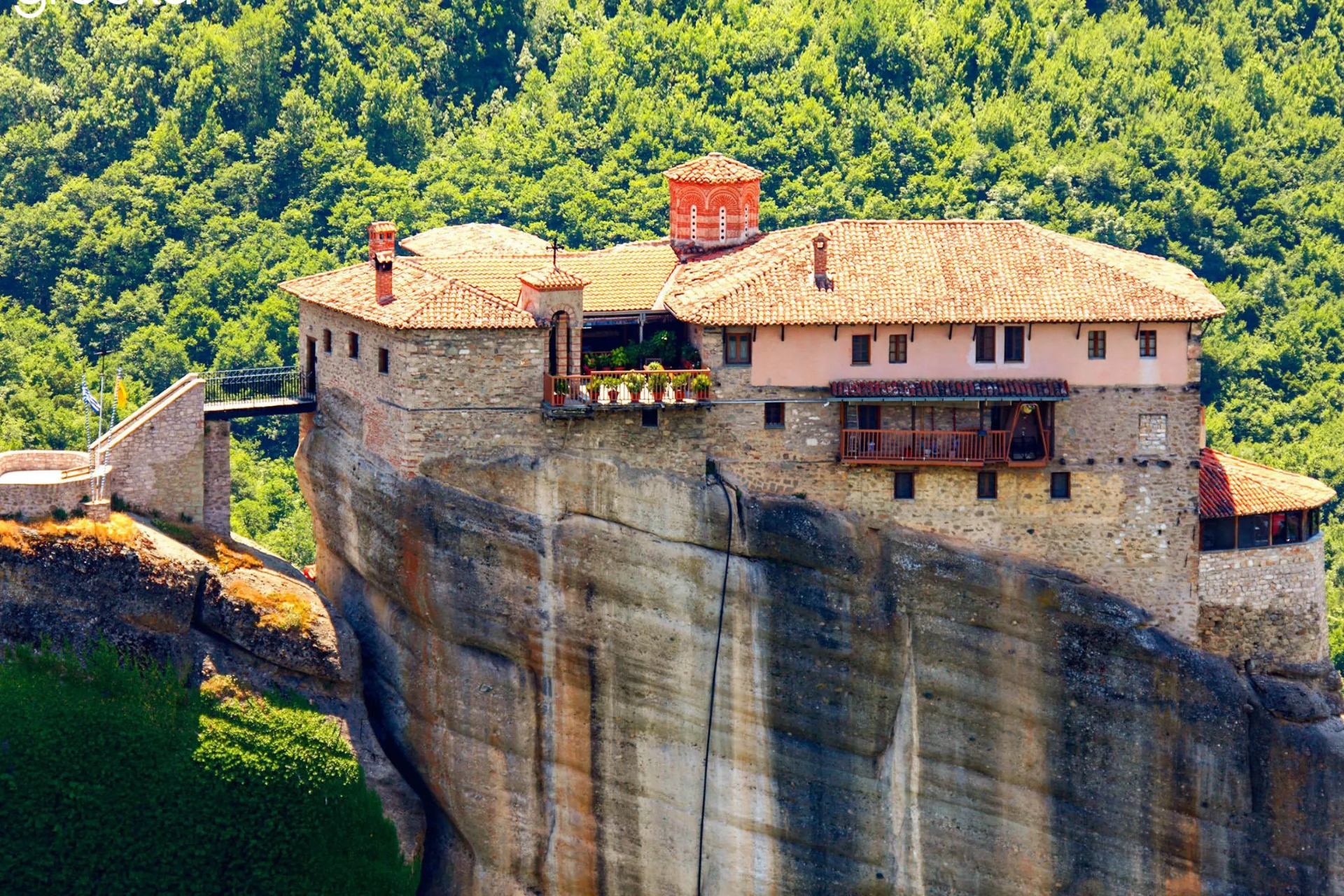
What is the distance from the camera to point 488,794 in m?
72.4

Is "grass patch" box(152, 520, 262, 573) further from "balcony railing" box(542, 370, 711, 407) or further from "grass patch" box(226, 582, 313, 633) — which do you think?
"balcony railing" box(542, 370, 711, 407)

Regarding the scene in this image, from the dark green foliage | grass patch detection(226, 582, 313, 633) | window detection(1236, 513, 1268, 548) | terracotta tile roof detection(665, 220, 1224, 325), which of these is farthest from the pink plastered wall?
the dark green foliage

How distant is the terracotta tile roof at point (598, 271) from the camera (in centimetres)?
7281

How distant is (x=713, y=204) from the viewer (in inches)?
2982

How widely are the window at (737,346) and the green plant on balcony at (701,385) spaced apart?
0.68m

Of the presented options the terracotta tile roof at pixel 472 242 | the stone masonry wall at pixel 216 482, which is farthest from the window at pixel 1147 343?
the stone masonry wall at pixel 216 482

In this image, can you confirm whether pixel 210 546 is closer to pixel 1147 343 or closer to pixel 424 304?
pixel 424 304

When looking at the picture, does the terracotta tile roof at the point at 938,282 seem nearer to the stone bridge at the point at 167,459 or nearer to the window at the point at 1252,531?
the window at the point at 1252,531

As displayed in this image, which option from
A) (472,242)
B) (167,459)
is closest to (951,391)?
(472,242)

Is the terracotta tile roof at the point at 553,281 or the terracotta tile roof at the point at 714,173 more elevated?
the terracotta tile roof at the point at 714,173

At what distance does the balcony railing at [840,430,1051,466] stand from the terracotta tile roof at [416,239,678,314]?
20.3 ft

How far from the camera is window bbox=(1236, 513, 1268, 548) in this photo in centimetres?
7194

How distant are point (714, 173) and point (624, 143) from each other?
44.7m

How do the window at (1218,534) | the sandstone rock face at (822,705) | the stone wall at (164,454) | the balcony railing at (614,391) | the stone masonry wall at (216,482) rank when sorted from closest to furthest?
1. the balcony railing at (614,391)
2. the sandstone rock face at (822,705)
3. the window at (1218,534)
4. the stone wall at (164,454)
5. the stone masonry wall at (216,482)
